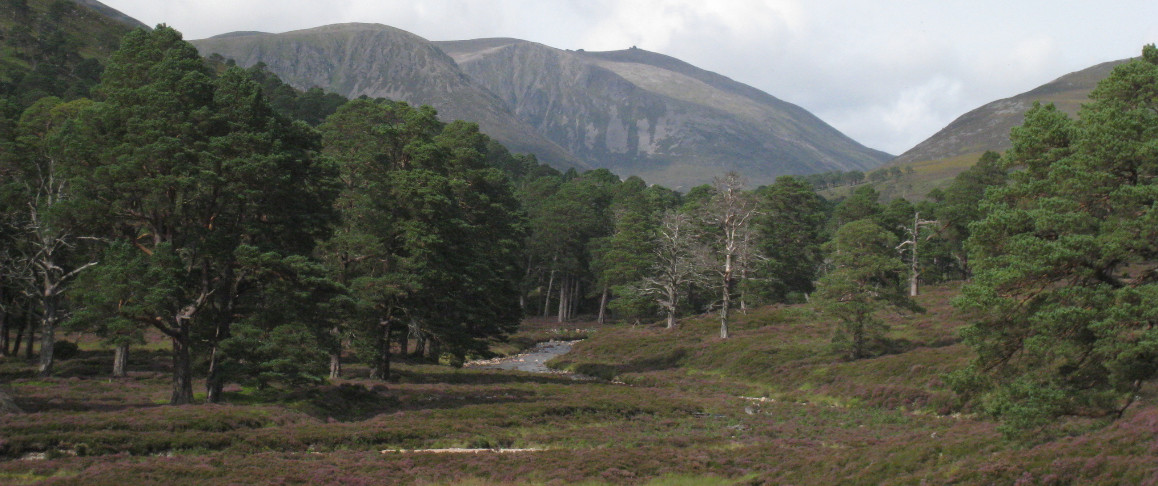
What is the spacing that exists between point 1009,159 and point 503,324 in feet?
141

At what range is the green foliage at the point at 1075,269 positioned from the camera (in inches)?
767

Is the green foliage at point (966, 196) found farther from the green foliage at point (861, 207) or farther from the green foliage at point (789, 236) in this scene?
the green foliage at point (789, 236)

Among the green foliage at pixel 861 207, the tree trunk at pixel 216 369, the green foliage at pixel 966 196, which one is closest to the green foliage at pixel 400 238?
the tree trunk at pixel 216 369

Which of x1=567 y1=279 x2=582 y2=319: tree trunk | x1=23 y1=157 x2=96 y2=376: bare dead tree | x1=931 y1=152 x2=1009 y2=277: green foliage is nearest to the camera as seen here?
x1=23 y1=157 x2=96 y2=376: bare dead tree

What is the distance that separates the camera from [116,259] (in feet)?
91.5

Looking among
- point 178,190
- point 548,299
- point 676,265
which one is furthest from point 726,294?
point 548,299

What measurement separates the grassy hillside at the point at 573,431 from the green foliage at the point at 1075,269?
144 centimetres

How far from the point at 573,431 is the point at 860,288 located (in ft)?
76.8

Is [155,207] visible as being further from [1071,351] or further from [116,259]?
[1071,351]

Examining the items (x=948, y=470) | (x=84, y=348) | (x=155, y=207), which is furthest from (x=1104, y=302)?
(x=84, y=348)

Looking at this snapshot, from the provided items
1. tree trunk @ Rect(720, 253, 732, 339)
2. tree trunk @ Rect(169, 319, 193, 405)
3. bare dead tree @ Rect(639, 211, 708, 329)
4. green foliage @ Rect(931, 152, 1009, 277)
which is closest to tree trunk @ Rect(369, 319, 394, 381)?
tree trunk @ Rect(169, 319, 193, 405)

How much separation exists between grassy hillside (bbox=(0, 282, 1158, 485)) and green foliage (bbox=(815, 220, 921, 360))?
164cm

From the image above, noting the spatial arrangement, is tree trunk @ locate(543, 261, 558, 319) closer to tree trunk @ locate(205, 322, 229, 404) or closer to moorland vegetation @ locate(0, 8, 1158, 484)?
moorland vegetation @ locate(0, 8, 1158, 484)

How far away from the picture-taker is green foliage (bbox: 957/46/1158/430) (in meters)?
19.5
